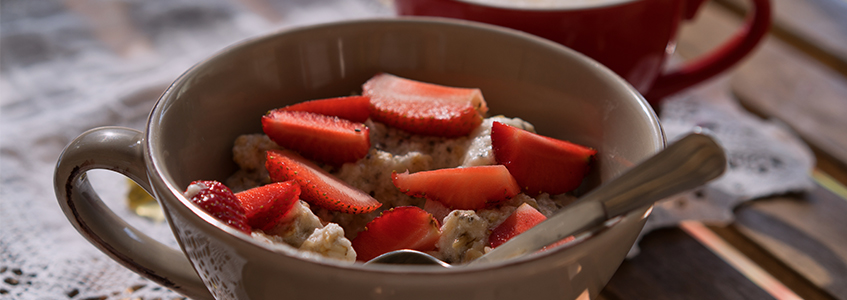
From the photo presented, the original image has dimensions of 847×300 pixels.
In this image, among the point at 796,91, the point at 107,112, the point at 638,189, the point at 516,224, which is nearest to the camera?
the point at 638,189

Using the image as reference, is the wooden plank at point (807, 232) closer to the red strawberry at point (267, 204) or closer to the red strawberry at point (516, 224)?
the red strawberry at point (516, 224)

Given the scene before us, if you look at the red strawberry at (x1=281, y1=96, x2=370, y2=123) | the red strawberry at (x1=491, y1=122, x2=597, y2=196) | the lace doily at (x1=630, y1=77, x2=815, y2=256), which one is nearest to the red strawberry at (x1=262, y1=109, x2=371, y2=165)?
the red strawberry at (x1=281, y1=96, x2=370, y2=123)

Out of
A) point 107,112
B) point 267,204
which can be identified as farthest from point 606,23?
point 107,112

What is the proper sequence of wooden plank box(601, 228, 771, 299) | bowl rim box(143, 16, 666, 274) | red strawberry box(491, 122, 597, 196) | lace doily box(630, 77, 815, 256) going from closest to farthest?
1. bowl rim box(143, 16, 666, 274)
2. red strawberry box(491, 122, 597, 196)
3. wooden plank box(601, 228, 771, 299)
4. lace doily box(630, 77, 815, 256)

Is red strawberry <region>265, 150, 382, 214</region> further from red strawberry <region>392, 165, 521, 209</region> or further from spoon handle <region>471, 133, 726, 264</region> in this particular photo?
spoon handle <region>471, 133, 726, 264</region>

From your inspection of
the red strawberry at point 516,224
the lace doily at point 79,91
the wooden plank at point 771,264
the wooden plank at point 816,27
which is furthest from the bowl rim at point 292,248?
the wooden plank at point 816,27

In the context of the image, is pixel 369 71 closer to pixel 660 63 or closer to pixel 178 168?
pixel 178 168

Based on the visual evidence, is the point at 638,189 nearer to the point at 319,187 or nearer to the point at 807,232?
the point at 319,187

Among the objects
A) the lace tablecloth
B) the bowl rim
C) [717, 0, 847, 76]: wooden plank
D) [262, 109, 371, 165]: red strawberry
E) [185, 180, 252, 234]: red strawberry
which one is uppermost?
the bowl rim
